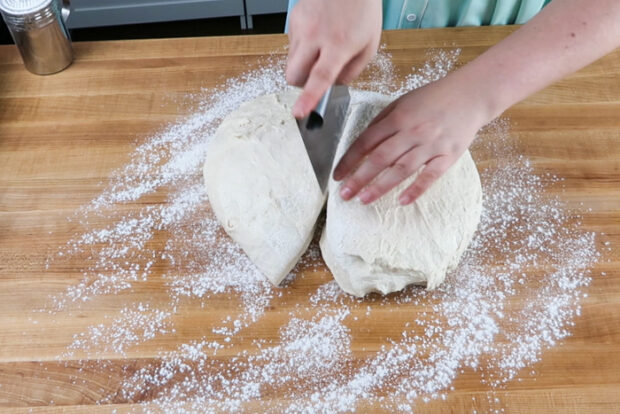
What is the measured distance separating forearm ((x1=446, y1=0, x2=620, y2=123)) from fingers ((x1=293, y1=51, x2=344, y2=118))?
200mm

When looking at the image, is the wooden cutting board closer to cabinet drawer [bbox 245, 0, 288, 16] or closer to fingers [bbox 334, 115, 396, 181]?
fingers [bbox 334, 115, 396, 181]

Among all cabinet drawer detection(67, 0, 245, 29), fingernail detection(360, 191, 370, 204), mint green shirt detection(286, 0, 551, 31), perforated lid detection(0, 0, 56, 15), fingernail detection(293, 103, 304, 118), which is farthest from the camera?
cabinet drawer detection(67, 0, 245, 29)

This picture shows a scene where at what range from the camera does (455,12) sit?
1.46 m

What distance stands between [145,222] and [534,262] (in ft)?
2.59

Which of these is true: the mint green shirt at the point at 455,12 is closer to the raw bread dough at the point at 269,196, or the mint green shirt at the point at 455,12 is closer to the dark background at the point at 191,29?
the raw bread dough at the point at 269,196

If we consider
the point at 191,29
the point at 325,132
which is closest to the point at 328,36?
the point at 325,132

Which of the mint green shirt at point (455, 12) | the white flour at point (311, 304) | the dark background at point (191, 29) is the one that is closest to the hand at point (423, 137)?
the white flour at point (311, 304)

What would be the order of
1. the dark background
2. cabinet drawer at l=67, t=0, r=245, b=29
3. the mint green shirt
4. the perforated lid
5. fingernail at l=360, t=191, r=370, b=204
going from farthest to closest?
the dark background < cabinet drawer at l=67, t=0, r=245, b=29 < the mint green shirt < the perforated lid < fingernail at l=360, t=191, r=370, b=204

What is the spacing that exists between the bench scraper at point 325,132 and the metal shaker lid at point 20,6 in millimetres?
648

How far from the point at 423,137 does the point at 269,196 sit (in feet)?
1.02

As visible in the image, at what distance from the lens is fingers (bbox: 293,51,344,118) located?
87cm

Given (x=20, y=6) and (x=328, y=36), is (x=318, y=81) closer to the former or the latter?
(x=328, y=36)

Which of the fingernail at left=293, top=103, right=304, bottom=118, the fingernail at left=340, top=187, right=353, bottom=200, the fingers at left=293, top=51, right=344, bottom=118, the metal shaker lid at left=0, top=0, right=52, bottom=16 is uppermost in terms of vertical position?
the fingers at left=293, top=51, right=344, bottom=118

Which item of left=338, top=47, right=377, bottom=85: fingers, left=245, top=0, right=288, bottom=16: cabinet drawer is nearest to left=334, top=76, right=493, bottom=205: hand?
left=338, top=47, right=377, bottom=85: fingers
